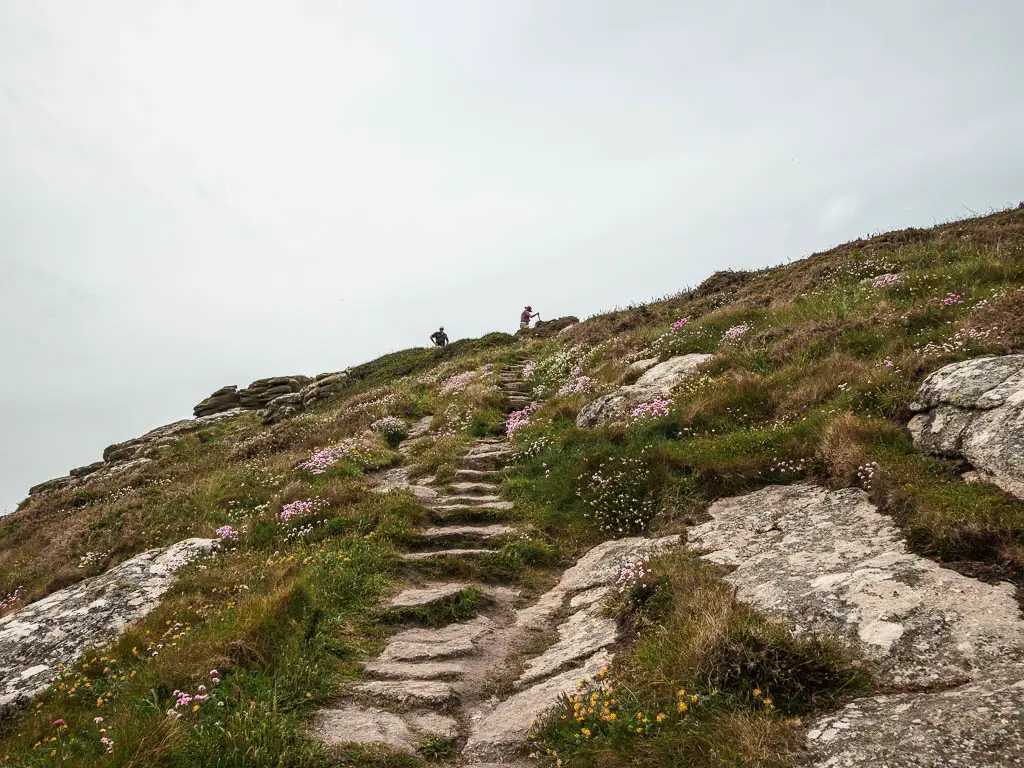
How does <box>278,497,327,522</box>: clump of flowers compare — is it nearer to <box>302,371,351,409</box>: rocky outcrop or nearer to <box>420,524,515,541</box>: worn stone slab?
<box>420,524,515,541</box>: worn stone slab

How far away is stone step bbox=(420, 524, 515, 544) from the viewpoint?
10430 mm

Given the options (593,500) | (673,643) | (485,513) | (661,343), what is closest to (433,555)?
(485,513)

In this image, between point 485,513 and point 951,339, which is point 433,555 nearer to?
point 485,513

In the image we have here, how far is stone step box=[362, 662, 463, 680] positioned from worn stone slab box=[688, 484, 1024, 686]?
10.8 ft

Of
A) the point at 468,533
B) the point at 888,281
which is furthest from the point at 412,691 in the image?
the point at 888,281

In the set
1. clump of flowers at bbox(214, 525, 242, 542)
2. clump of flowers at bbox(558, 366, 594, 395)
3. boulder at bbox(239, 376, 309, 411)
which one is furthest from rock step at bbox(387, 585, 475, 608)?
boulder at bbox(239, 376, 309, 411)

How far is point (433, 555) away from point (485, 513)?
1.76 metres

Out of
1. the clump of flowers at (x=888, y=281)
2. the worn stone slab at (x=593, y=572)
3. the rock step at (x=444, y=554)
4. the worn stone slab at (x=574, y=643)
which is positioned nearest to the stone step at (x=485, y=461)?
the rock step at (x=444, y=554)

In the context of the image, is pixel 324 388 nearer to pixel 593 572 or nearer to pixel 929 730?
pixel 593 572

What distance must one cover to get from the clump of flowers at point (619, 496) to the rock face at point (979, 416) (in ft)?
13.1

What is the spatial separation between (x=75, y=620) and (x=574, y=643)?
25.5 feet

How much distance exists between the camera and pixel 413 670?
677 centimetres

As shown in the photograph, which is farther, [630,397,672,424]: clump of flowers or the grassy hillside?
[630,397,672,424]: clump of flowers

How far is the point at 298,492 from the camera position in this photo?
12.9m
